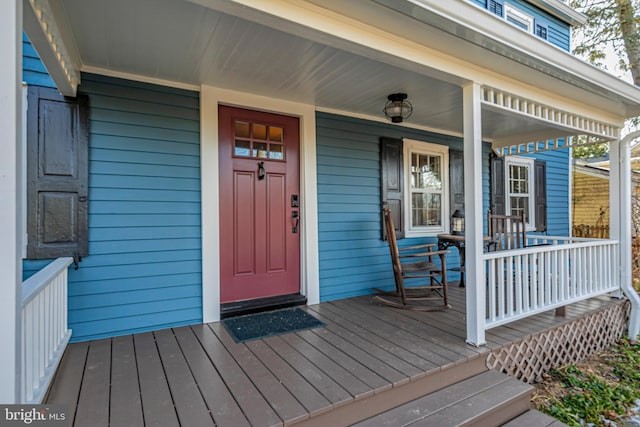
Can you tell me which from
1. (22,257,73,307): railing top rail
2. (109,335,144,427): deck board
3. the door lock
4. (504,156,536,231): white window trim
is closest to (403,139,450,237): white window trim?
(504,156,536,231): white window trim

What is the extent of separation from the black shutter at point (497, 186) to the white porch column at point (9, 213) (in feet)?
18.4

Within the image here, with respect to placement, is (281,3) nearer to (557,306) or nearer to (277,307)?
(277,307)

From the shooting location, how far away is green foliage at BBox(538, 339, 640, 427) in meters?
2.39

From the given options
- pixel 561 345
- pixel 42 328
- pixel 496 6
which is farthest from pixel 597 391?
pixel 496 6

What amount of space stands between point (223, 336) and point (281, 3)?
2.38 metres

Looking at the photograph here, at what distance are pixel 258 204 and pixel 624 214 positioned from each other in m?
4.25

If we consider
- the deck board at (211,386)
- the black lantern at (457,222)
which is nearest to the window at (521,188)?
the black lantern at (457,222)

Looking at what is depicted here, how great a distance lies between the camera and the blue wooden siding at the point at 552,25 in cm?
590

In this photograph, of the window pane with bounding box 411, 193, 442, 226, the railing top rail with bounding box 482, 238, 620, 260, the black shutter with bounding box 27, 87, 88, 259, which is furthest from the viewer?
the window pane with bounding box 411, 193, 442, 226

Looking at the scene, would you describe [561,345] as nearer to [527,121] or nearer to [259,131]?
[527,121]

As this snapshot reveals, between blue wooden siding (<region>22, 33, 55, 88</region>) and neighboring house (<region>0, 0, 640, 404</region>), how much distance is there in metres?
0.01

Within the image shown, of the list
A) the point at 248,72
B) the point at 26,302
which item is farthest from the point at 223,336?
the point at 248,72

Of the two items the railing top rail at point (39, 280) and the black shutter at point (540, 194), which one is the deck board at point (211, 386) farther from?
the black shutter at point (540, 194)

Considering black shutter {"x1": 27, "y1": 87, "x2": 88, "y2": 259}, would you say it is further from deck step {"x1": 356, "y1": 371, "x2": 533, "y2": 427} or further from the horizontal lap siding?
deck step {"x1": 356, "y1": 371, "x2": 533, "y2": 427}
